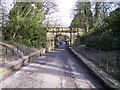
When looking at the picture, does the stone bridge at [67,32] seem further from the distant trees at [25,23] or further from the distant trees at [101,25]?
the distant trees at [25,23]

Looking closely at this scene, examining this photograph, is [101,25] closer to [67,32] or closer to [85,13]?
[85,13]

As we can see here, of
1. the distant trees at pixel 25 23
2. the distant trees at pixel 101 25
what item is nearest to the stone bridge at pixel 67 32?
the distant trees at pixel 101 25

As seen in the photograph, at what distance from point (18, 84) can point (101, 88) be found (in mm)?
3409

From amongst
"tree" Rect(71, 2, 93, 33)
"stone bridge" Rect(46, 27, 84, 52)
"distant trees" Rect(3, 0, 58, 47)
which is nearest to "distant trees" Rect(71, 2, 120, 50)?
"tree" Rect(71, 2, 93, 33)

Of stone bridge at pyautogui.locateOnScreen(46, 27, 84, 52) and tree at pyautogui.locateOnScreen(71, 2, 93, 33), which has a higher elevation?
tree at pyautogui.locateOnScreen(71, 2, 93, 33)

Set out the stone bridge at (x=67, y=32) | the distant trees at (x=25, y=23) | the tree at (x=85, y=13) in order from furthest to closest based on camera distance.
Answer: the stone bridge at (x=67, y=32) < the tree at (x=85, y=13) < the distant trees at (x=25, y=23)

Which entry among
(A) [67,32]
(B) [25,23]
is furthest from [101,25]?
(A) [67,32]

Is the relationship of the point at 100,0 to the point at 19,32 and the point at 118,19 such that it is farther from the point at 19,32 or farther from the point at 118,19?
the point at 118,19

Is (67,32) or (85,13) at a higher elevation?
(85,13)

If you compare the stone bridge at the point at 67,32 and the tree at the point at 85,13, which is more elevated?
the tree at the point at 85,13

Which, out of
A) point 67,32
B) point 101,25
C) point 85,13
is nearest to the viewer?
point 101,25

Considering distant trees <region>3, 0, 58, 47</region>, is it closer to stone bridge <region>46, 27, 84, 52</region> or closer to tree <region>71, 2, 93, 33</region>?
tree <region>71, 2, 93, 33</region>

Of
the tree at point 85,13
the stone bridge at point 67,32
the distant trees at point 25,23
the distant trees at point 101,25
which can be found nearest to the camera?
the distant trees at point 101,25

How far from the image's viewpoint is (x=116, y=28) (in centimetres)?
2762
